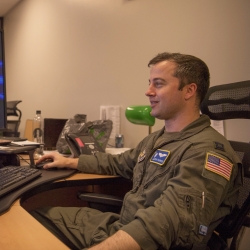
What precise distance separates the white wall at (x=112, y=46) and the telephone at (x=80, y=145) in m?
0.54

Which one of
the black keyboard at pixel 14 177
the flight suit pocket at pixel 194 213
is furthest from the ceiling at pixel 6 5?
the flight suit pocket at pixel 194 213

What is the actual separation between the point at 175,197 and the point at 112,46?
186 centimetres

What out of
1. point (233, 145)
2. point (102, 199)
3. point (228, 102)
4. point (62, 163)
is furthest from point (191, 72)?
point (62, 163)

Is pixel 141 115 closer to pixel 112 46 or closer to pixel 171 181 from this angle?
pixel 171 181

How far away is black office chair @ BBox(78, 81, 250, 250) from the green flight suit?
39mm

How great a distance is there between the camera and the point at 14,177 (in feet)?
3.72

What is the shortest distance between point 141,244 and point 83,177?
0.67m

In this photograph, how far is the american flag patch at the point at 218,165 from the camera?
2.92 feet

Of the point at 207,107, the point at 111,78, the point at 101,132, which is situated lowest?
the point at 101,132

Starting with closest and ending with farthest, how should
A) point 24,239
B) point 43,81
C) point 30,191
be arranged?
point 24,239 → point 30,191 → point 43,81

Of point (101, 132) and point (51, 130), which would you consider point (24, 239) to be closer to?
point (101, 132)

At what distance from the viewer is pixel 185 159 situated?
96 centimetres

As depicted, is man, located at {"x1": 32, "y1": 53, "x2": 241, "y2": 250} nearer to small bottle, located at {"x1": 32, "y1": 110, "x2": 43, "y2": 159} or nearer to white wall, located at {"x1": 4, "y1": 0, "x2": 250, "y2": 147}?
small bottle, located at {"x1": 32, "y1": 110, "x2": 43, "y2": 159}

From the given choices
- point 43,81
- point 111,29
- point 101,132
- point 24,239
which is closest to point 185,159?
point 24,239
